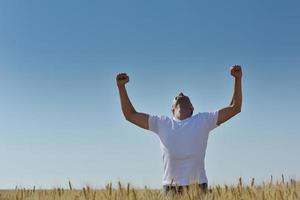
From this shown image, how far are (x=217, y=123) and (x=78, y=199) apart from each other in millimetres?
1776

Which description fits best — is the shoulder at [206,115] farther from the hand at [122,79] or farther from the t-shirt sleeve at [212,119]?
the hand at [122,79]

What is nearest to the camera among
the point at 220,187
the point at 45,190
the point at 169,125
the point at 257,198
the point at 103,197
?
the point at 257,198

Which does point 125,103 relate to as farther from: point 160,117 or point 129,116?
point 160,117

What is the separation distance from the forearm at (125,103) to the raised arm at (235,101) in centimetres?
92

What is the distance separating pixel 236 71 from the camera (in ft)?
19.4

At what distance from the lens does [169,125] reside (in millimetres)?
5730

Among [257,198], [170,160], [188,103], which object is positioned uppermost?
[188,103]

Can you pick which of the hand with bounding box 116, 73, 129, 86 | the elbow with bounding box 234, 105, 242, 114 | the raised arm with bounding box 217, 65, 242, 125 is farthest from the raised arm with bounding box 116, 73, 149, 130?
the elbow with bounding box 234, 105, 242, 114

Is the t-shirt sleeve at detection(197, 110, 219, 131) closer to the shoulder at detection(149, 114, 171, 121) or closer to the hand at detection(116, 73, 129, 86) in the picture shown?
the shoulder at detection(149, 114, 171, 121)

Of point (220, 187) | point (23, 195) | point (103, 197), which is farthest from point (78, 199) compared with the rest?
point (220, 187)

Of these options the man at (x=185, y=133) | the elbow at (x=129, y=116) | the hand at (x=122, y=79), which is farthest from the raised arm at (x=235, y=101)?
the hand at (x=122, y=79)

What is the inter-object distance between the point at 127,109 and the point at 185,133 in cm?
77

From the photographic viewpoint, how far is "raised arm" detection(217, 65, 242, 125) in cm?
578

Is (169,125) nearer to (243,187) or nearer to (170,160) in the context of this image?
(170,160)
